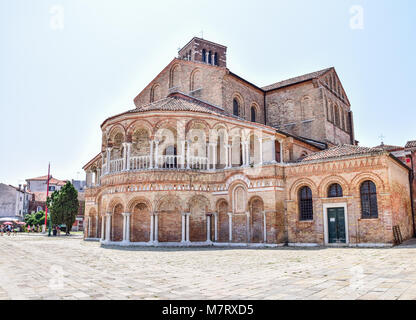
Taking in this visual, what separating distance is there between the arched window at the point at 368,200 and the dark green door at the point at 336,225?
45.3 inches

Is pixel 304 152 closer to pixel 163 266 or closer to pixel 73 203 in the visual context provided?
pixel 163 266

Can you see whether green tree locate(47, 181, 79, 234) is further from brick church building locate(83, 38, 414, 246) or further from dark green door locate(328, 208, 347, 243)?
dark green door locate(328, 208, 347, 243)

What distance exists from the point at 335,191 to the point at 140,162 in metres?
11.8

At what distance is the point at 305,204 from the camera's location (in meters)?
20.3

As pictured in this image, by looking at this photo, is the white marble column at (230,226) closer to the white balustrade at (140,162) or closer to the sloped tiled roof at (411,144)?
the white balustrade at (140,162)

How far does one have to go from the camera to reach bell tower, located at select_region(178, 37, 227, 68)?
38219mm

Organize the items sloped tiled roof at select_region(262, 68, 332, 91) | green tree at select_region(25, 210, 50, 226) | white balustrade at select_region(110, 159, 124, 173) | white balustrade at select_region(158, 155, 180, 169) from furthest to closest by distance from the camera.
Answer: green tree at select_region(25, 210, 50, 226) → sloped tiled roof at select_region(262, 68, 332, 91) → white balustrade at select_region(110, 159, 124, 173) → white balustrade at select_region(158, 155, 180, 169)

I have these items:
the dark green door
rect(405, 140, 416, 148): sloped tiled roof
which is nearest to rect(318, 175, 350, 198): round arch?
the dark green door

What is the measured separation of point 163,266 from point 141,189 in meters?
10.6

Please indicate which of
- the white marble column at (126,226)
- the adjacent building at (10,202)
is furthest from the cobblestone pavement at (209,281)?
the adjacent building at (10,202)

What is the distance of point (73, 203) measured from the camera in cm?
3900

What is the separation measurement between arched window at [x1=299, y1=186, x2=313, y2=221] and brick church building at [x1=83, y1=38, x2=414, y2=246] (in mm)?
58

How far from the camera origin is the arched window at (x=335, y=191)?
19.3 m
